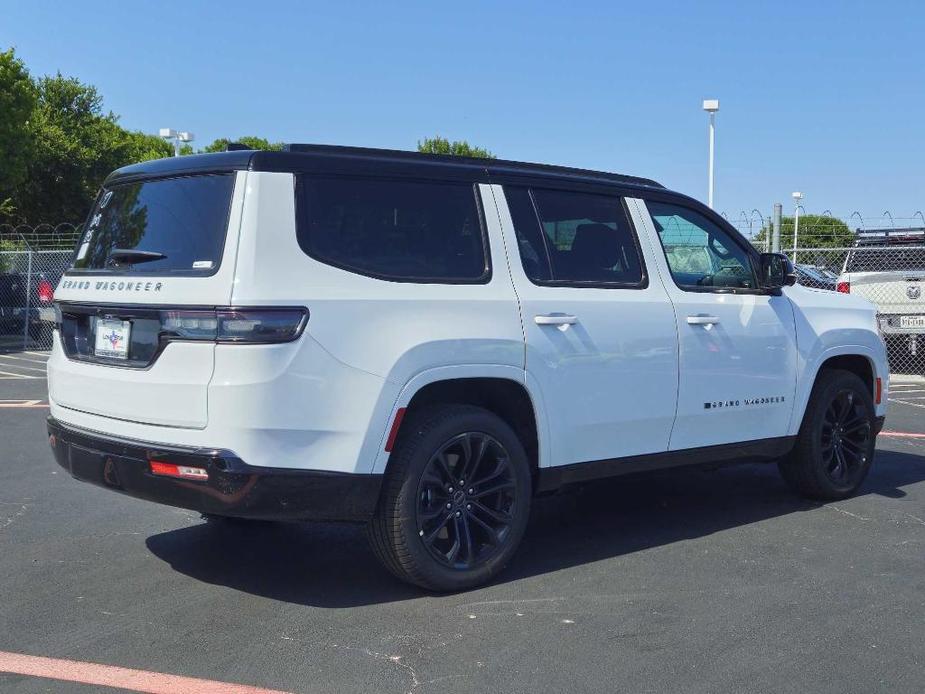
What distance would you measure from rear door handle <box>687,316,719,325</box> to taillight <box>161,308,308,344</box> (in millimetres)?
2380

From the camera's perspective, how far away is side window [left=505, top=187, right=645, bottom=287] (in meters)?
5.20

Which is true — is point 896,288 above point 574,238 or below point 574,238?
below

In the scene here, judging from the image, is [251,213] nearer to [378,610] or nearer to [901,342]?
[378,610]

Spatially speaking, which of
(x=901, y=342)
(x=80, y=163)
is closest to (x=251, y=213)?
(x=901, y=342)

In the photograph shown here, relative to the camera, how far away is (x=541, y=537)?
588cm

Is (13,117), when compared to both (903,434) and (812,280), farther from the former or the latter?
(903,434)

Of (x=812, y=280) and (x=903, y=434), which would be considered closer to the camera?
(x=903, y=434)

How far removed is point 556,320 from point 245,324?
1.60 metres

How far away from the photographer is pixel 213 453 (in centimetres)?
419

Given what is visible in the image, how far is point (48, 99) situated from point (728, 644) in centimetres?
4671

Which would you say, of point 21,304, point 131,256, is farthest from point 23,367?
point 131,256

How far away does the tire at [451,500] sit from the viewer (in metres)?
4.56

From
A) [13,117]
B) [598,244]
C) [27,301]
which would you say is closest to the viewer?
[598,244]

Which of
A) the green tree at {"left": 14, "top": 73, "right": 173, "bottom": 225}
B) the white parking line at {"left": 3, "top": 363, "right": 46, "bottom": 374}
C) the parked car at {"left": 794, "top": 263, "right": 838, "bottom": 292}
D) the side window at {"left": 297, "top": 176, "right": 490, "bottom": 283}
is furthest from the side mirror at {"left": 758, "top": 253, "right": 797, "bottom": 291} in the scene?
the green tree at {"left": 14, "top": 73, "right": 173, "bottom": 225}
